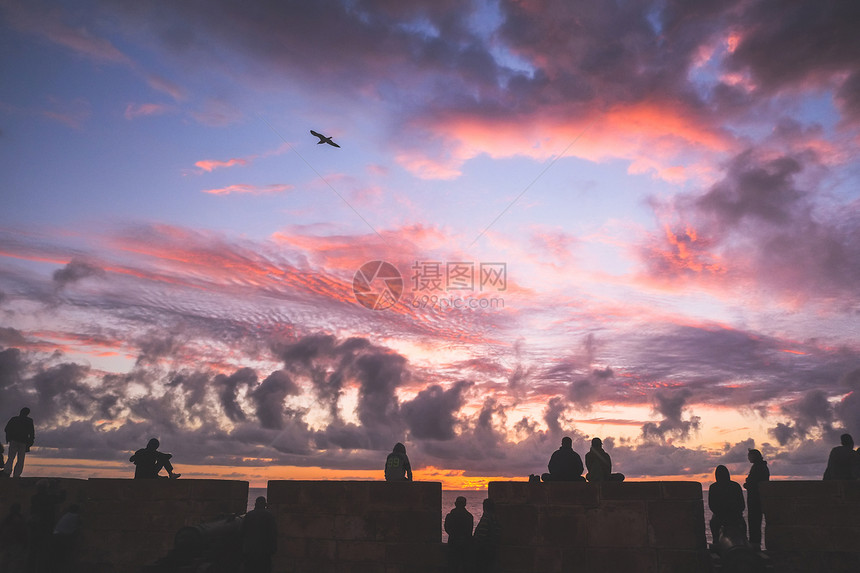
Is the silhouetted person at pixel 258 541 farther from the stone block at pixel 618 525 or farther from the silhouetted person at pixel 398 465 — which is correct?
the stone block at pixel 618 525

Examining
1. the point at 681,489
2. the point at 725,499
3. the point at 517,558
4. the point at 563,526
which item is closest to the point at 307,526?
the point at 517,558

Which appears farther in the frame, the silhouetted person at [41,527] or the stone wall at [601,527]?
the silhouetted person at [41,527]

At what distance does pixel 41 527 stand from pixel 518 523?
8361 mm

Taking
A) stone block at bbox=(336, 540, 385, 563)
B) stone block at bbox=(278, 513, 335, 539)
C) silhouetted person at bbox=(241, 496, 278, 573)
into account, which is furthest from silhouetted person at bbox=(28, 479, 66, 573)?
stone block at bbox=(336, 540, 385, 563)

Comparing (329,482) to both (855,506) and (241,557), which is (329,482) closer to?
(241,557)

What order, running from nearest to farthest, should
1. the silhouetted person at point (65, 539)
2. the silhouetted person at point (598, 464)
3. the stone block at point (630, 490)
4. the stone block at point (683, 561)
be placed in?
the stone block at point (683, 561) → the stone block at point (630, 490) → the silhouetted person at point (598, 464) → the silhouetted person at point (65, 539)

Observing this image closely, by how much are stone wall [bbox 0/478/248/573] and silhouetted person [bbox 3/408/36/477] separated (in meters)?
1.82

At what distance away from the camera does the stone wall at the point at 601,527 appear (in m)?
9.11

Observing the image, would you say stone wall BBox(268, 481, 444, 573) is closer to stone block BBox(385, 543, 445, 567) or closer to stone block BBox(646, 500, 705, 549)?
stone block BBox(385, 543, 445, 567)

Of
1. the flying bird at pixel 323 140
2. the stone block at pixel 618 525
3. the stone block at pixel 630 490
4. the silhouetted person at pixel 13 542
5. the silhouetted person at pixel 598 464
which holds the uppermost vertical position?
the flying bird at pixel 323 140

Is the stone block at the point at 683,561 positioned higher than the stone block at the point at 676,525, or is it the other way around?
the stone block at the point at 676,525

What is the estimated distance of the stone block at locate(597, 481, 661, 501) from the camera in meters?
9.34

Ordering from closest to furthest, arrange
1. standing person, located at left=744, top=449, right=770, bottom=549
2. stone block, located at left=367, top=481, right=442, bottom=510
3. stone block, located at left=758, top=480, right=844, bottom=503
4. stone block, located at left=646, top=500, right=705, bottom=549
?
stone block, located at left=646, top=500, right=705, bottom=549 < stone block, located at left=758, top=480, right=844, bottom=503 < standing person, located at left=744, top=449, right=770, bottom=549 < stone block, located at left=367, top=481, right=442, bottom=510

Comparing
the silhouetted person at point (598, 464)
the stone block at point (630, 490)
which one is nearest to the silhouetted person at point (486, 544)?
the stone block at point (630, 490)
